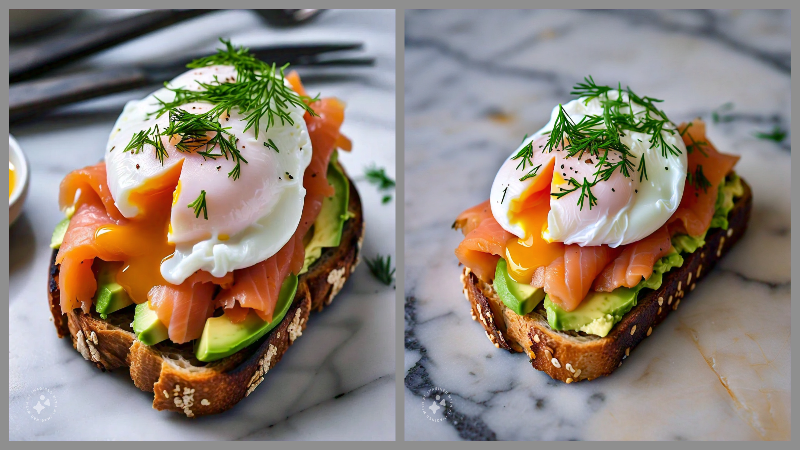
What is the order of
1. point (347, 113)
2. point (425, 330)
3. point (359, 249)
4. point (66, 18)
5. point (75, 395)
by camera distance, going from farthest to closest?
1. point (66, 18)
2. point (347, 113)
3. point (359, 249)
4. point (425, 330)
5. point (75, 395)

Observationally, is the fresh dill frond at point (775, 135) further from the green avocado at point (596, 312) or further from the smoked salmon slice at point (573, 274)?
the smoked salmon slice at point (573, 274)

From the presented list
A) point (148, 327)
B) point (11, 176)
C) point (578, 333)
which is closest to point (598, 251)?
point (578, 333)

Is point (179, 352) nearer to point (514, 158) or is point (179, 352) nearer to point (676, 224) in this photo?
point (514, 158)

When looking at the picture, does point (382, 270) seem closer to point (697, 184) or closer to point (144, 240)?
point (144, 240)

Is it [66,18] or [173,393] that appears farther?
[66,18]

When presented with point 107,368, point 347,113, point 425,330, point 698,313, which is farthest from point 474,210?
point 107,368
